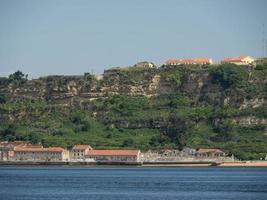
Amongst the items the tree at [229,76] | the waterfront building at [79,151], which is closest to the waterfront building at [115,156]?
the waterfront building at [79,151]

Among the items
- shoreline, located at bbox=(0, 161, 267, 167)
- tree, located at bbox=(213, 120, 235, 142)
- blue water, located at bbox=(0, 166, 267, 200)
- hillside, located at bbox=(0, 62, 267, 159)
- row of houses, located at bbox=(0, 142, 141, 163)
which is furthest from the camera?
hillside, located at bbox=(0, 62, 267, 159)

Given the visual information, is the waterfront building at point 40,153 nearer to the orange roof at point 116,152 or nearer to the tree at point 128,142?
the orange roof at point 116,152

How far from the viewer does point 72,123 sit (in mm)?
188125

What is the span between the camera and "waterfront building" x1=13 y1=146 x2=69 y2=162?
172m

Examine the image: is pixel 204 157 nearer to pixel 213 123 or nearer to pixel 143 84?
pixel 213 123

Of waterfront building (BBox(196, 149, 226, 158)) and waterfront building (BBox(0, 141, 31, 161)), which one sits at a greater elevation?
waterfront building (BBox(0, 141, 31, 161))

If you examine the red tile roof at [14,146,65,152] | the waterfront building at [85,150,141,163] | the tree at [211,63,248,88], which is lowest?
the waterfront building at [85,150,141,163]

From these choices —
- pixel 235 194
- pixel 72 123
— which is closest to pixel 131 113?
pixel 72 123

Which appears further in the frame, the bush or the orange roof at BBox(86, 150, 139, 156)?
the bush

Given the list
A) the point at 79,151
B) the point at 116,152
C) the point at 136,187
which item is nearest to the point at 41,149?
the point at 79,151

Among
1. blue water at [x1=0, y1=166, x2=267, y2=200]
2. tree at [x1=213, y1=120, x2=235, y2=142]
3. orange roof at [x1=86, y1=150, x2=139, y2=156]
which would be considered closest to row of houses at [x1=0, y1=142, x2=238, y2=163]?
orange roof at [x1=86, y1=150, x2=139, y2=156]

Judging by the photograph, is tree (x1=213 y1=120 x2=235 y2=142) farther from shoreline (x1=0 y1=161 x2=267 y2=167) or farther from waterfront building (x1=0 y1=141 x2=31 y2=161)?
waterfront building (x1=0 y1=141 x2=31 y2=161)

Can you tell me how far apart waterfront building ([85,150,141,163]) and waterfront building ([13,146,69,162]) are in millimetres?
3753

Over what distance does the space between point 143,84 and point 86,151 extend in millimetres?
31823
